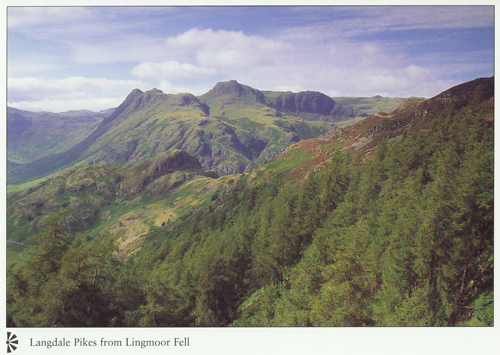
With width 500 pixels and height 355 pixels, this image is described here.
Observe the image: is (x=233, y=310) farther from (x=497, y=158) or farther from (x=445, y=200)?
(x=497, y=158)

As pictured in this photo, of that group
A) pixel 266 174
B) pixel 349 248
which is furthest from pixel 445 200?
pixel 266 174

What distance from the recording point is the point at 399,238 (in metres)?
24.9
